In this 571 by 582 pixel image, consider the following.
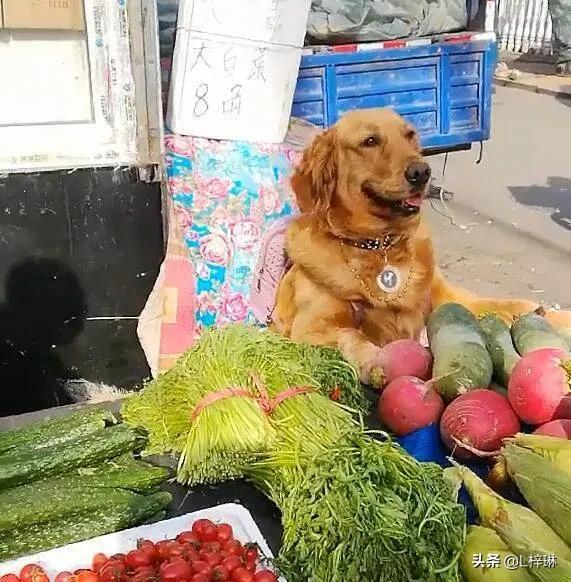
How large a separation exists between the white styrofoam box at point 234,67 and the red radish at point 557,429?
1.83 m

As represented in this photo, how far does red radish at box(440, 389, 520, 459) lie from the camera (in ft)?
5.82

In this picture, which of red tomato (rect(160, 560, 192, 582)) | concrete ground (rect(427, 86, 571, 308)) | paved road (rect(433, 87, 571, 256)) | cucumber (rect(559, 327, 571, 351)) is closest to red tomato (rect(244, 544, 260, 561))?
red tomato (rect(160, 560, 192, 582))

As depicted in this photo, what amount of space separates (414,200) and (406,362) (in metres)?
0.69

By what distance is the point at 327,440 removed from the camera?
69.8 inches

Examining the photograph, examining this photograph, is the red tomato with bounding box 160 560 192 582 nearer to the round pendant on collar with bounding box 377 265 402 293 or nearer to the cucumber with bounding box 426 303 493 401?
the cucumber with bounding box 426 303 493 401

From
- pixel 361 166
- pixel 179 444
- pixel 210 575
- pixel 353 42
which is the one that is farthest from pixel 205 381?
pixel 353 42

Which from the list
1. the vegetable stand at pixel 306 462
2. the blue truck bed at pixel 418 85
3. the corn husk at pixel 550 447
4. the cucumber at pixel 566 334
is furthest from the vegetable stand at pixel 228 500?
the blue truck bed at pixel 418 85

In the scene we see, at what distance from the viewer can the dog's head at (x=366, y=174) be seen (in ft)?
8.50

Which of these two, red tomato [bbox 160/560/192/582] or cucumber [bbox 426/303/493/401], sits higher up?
cucumber [bbox 426/303/493/401]

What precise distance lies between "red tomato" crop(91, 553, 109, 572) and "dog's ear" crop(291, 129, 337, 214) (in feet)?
4.58

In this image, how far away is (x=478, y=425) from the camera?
69.8 inches

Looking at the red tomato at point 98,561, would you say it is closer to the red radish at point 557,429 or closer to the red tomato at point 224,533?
the red tomato at point 224,533

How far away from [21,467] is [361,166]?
1420 millimetres

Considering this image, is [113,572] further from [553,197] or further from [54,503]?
[553,197]
